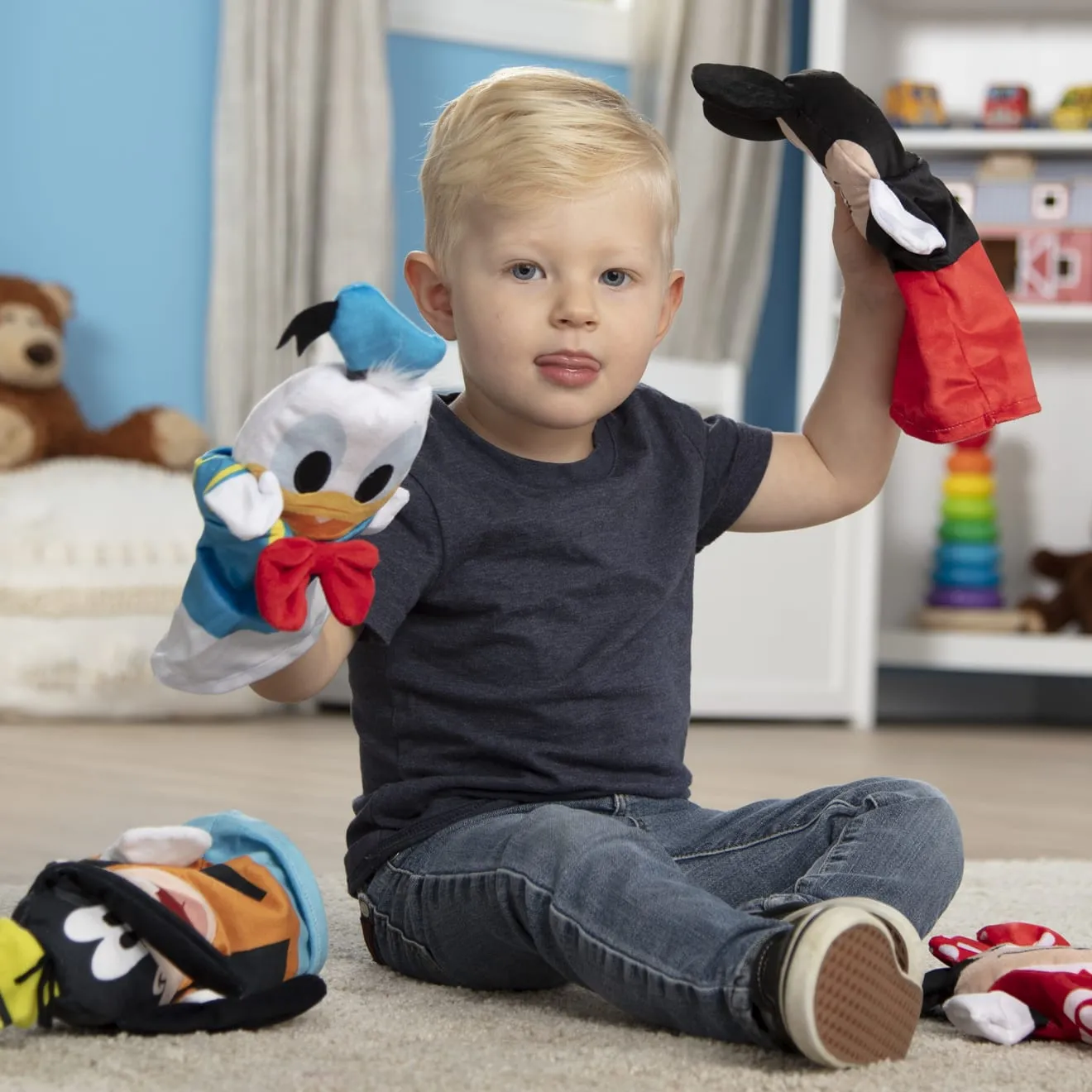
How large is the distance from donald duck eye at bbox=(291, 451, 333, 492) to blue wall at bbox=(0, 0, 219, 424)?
190cm

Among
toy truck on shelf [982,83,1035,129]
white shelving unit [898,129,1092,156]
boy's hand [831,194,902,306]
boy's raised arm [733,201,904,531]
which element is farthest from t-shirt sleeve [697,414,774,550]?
toy truck on shelf [982,83,1035,129]

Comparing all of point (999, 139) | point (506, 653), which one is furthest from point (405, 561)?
point (999, 139)

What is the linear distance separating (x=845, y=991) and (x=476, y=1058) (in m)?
0.16

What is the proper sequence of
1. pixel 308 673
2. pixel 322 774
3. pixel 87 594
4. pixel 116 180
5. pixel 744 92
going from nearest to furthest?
1. pixel 308 673
2. pixel 744 92
3. pixel 322 774
4. pixel 87 594
5. pixel 116 180

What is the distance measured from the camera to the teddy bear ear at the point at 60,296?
2.34 metres

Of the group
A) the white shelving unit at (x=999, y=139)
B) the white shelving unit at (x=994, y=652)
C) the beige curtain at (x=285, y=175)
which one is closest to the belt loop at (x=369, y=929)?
the beige curtain at (x=285, y=175)

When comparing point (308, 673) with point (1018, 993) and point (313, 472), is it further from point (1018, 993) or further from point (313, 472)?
point (1018, 993)

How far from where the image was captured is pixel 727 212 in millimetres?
2686

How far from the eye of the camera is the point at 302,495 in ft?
2.29

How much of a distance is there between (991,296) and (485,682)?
37 cm

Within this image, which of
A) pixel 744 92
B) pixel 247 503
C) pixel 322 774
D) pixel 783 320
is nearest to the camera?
pixel 247 503

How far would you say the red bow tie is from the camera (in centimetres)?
67

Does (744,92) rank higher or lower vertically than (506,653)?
higher

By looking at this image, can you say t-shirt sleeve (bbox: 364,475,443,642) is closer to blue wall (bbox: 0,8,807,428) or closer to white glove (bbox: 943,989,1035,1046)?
white glove (bbox: 943,989,1035,1046)
